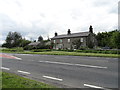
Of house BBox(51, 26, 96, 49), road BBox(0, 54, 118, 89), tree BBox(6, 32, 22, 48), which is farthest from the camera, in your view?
tree BBox(6, 32, 22, 48)

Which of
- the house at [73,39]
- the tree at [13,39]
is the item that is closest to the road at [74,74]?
the house at [73,39]

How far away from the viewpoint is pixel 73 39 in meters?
45.6

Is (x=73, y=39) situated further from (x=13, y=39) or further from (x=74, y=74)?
(x=13, y=39)

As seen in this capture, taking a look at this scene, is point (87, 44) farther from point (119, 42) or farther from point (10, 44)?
point (10, 44)

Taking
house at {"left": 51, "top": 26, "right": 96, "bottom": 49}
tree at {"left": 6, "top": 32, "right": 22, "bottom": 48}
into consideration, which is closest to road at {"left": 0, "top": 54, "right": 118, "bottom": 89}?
house at {"left": 51, "top": 26, "right": 96, "bottom": 49}

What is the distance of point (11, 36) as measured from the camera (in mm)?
79000

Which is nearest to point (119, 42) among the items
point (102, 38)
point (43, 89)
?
point (43, 89)

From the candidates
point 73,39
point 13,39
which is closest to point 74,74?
point 73,39

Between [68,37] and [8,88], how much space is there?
44202mm

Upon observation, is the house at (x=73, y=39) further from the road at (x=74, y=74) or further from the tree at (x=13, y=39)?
the tree at (x=13, y=39)

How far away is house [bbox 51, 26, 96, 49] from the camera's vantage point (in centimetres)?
4253

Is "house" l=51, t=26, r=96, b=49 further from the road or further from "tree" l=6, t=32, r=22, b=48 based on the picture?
"tree" l=6, t=32, r=22, b=48

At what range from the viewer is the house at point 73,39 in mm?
42531

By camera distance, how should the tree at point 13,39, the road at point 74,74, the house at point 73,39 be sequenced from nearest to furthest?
the road at point 74,74 < the house at point 73,39 < the tree at point 13,39
